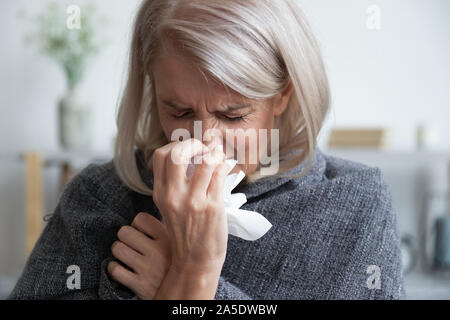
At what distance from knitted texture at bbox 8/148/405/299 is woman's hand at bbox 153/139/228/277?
112mm

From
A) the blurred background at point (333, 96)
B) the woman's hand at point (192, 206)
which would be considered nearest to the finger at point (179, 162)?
the woman's hand at point (192, 206)

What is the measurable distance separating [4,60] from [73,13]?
1.30 meters

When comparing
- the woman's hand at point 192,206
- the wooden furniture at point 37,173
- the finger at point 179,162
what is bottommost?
the wooden furniture at point 37,173

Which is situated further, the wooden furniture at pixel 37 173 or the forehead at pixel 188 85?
the wooden furniture at pixel 37 173

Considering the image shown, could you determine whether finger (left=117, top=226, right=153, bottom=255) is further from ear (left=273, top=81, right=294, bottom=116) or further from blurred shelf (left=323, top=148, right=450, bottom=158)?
blurred shelf (left=323, top=148, right=450, bottom=158)

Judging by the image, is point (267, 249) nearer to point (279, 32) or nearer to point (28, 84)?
point (279, 32)

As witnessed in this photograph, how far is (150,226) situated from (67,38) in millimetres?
1431

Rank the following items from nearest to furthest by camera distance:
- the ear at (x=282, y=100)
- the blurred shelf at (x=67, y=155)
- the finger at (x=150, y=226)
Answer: the finger at (x=150, y=226), the ear at (x=282, y=100), the blurred shelf at (x=67, y=155)

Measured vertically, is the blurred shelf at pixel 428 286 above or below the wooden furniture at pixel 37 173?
below

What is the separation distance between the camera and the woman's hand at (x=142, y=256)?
0.65 m

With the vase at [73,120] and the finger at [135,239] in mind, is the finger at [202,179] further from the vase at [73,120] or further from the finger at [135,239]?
the vase at [73,120]

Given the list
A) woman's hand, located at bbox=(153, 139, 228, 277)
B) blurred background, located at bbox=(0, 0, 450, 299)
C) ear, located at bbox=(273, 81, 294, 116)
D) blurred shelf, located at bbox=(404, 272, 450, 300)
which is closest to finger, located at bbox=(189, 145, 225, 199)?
woman's hand, located at bbox=(153, 139, 228, 277)
